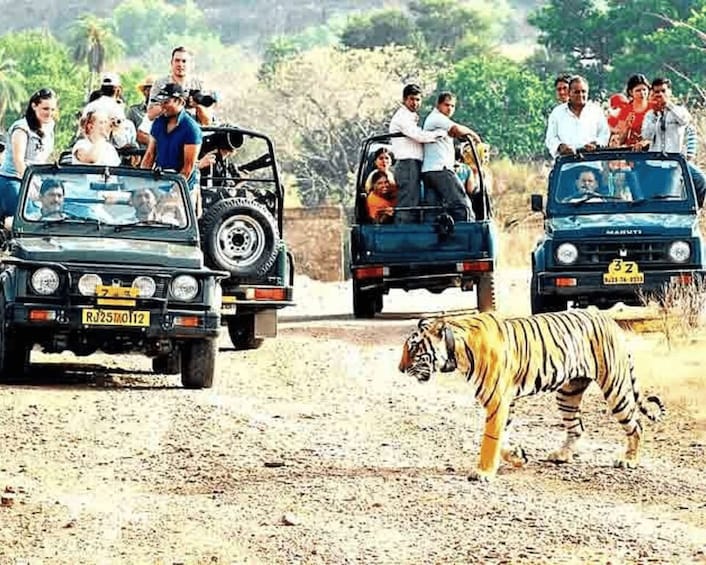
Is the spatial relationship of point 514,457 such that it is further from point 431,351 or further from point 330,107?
point 330,107

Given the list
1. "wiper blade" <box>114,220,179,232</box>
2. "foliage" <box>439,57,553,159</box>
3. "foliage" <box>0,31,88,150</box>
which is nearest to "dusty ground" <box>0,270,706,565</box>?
"wiper blade" <box>114,220,179,232</box>

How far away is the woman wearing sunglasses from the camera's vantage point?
15.8m

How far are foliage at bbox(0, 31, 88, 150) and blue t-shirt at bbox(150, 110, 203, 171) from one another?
212 feet

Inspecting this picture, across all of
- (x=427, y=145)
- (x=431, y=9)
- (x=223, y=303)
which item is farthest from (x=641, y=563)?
(x=431, y=9)

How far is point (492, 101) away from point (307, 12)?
10647 centimetres

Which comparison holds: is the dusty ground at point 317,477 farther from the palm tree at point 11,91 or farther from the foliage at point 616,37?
the palm tree at point 11,91

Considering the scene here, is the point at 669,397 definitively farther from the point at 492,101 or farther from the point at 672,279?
the point at 492,101

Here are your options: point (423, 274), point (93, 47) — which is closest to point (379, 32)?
point (93, 47)

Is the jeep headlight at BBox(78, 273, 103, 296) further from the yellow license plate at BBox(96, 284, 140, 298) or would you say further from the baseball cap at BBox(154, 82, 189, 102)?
the baseball cap at BBox(154, 82, 189, 102)

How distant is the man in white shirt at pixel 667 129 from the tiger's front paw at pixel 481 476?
921 cm

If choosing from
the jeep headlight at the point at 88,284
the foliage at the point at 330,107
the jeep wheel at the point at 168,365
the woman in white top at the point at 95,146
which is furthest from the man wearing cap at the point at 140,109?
the foliage at the point at 330,107

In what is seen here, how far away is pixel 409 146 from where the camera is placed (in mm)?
20547

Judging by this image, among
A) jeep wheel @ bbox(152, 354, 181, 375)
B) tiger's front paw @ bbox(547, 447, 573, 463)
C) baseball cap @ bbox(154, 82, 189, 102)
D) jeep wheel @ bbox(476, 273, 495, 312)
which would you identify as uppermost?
baseball cap @ bbox(154, 82, 189, 102)

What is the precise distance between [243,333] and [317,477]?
23.6 ft
